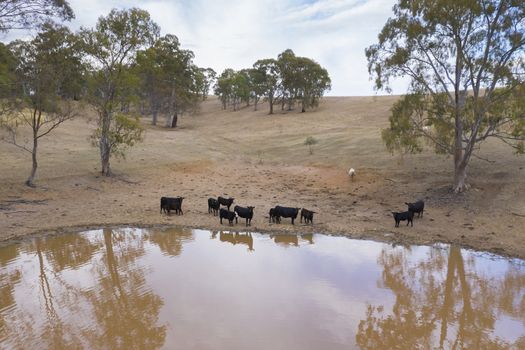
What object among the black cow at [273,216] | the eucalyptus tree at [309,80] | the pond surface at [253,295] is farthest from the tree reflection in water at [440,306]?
the eucalyptus tree at [309,80]

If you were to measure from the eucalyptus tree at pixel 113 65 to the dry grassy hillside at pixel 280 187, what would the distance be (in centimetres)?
335

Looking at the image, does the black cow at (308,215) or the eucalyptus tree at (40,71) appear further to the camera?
the eucalyptus tree at (40,71)

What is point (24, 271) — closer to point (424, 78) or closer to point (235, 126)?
point (424, 78)

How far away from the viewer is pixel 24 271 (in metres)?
12.6

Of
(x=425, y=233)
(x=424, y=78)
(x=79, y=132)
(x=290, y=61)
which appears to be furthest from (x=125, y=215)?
A: (x=290, y=61)

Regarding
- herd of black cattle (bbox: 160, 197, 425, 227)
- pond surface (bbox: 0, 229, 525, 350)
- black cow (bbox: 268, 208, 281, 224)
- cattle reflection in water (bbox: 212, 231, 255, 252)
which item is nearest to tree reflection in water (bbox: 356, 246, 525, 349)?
pond surface (bbox: 0, 229, 525, 350)

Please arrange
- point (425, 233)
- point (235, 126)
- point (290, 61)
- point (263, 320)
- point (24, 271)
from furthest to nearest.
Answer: point (290, 61)
point (235, 126)
point (425, 233)
point (24, 271)
point (263, 320)

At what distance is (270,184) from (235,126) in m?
37.6

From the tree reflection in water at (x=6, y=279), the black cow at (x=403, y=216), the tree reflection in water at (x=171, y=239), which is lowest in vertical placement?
the tree reflection in water at (x=6, y=279)

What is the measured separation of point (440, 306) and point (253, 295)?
524cm

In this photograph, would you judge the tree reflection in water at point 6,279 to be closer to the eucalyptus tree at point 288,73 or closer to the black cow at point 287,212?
the black cow at point 287,212

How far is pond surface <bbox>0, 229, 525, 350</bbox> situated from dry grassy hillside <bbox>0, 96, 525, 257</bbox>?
244cm

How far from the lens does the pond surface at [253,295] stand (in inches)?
351

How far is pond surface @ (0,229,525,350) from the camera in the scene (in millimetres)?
8922
